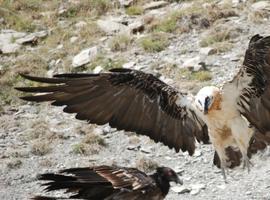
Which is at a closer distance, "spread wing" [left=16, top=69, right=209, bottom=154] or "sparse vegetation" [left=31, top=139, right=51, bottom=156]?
"spread wing" [left=16, top=69, right=209, bottom=154]

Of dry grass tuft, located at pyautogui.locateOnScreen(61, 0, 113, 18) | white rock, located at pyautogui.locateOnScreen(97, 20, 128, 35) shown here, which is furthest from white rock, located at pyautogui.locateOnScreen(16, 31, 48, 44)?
white rock, located at pyautogui.locateOnScreen(97, 20, 128, 35)

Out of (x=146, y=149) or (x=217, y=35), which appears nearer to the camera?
(x=146, y=149)

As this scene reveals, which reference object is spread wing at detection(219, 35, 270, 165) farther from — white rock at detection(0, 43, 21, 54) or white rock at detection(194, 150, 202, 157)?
white rock at detection(0, 43, 21, 54)

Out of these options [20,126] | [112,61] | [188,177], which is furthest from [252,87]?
[112,61]

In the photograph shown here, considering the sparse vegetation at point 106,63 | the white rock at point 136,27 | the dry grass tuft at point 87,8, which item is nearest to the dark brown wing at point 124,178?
the sparse vegetation at point 106,63

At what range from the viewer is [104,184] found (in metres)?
5.93

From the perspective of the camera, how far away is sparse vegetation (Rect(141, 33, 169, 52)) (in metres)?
12.7

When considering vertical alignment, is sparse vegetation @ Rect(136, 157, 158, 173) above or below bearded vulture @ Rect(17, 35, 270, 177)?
A: below

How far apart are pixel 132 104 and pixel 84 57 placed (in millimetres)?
5758

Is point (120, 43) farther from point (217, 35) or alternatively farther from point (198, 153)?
point (198, 153)

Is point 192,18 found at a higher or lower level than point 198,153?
higher

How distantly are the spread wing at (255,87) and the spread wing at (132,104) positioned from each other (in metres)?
0.52

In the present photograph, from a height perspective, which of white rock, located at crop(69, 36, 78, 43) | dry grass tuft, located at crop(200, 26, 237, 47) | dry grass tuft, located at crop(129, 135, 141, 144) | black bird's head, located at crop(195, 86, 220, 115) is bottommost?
dry grass tuft, located at crop(129, 135, 141, 144)

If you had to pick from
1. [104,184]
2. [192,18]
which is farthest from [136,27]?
[104,184]
